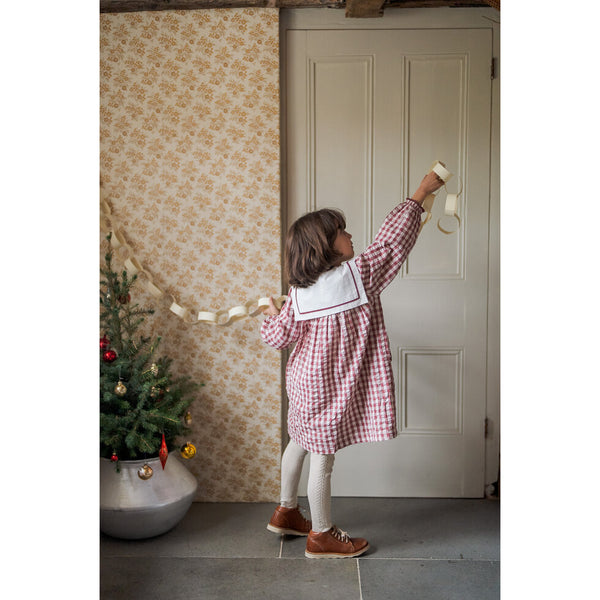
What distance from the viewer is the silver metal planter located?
226cm

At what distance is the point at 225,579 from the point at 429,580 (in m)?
0.67

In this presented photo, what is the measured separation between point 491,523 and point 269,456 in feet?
3.16

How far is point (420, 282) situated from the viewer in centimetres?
275

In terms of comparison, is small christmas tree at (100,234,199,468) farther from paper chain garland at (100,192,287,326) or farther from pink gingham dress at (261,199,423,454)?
pink gingham dress at (261,199,423,454)

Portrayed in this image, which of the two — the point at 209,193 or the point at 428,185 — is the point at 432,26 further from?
the point at 209,193

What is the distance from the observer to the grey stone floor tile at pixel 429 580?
6.48 ft

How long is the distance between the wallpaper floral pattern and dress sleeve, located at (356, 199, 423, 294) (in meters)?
0.66

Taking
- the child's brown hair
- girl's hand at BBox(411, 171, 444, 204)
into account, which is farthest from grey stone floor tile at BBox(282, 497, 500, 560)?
girl's hand at BBox(411, 171, 444, 204)

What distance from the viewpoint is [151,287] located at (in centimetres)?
265

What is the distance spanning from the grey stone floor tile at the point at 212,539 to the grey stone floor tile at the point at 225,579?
0.19 feet

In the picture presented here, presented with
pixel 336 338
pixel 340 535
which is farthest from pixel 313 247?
pixel 340 535
